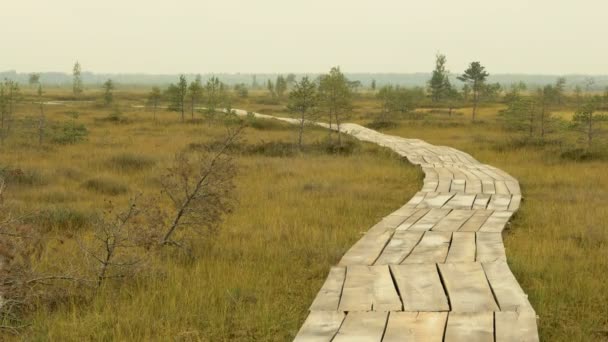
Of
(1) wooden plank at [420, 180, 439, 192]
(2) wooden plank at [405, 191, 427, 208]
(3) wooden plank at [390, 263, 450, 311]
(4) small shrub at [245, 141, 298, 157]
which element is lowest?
(3) wooden plank at [390, 263, 450, 311]

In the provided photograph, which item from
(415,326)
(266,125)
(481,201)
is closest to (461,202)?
(481,201)

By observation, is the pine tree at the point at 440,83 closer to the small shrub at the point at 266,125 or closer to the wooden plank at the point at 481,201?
the small shrub at the point at 266,125

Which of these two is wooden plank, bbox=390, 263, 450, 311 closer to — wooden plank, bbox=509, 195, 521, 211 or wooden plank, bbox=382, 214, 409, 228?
wooden plank, bbox=382, 214, 409, 228

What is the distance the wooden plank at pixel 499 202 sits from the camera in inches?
290

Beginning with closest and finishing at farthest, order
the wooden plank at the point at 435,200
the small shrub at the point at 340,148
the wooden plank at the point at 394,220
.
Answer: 1. the wooden plank at the point at 394,220
2. the wooden plank at the point at 435,200
3. the small shrub at the point at 340,148

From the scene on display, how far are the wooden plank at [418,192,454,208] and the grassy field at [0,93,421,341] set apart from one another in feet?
1.74

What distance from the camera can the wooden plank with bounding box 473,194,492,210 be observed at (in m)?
7.39

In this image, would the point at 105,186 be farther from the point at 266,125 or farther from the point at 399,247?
the point at 266,125

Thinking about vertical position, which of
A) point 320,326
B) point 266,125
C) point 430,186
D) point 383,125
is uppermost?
point 383,125

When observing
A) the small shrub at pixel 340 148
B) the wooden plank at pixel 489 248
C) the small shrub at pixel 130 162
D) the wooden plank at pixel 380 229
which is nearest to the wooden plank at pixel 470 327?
the wooden plank at pixel 489 248

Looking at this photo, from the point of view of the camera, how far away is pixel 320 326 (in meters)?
3.45

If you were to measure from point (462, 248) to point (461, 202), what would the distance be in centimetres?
256

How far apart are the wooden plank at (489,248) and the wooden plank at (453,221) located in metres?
0.37

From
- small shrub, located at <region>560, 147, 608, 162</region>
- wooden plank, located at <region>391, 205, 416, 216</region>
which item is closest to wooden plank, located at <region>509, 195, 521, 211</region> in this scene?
wooden plank, located at <region>391, 205, 416, 216</region>
